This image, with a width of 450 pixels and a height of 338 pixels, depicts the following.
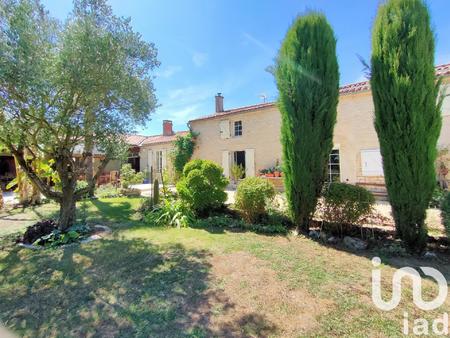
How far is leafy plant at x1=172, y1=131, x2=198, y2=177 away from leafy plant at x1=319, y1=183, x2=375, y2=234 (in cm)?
1448

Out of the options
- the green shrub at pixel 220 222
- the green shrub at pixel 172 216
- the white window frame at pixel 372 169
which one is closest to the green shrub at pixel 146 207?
the green shrub at pixel 172 216

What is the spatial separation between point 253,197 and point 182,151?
43.4ft

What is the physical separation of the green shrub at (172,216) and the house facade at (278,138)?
17.5ft

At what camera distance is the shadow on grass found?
10.2 ft

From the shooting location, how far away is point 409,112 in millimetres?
5145

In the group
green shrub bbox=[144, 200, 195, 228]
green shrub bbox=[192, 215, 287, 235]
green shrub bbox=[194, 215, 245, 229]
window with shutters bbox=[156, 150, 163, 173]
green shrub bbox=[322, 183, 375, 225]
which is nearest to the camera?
green shrub bbox=[322, 183, 375, 225]

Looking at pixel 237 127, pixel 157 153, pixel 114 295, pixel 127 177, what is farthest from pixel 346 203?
pixel 157 153

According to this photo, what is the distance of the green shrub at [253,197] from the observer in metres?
7.45

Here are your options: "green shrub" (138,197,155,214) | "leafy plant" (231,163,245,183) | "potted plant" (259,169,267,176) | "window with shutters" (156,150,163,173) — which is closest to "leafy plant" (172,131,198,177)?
"window with shutters" (156,150,163,173)

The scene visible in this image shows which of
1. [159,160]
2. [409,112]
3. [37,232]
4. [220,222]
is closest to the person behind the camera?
[409,112]

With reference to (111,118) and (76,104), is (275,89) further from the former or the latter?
(76,104)

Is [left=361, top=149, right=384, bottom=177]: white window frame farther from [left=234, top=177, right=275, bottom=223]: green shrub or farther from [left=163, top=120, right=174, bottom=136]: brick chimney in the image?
[left=163, top=120, right=174, bottom=136]: brick chimney

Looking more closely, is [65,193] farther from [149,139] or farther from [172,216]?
[149,139]

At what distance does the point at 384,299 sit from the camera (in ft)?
11.7
